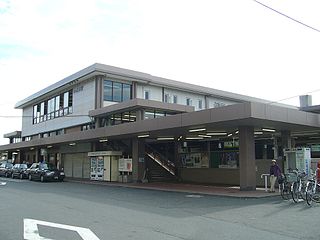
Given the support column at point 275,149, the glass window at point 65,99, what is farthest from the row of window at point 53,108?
the support column at point 275,149

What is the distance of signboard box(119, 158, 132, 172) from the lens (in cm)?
3000

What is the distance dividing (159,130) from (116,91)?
12949 millimetres

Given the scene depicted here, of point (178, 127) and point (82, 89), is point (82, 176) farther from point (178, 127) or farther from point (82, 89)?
point (178, 127)

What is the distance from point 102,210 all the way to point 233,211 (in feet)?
15.3

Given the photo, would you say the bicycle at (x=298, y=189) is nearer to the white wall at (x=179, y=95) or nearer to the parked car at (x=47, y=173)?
the white wall at (x=179, y=95)

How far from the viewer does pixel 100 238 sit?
349 inches

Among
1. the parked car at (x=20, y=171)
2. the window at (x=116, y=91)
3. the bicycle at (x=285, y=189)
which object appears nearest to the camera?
the bicycle at (x=285, y=189)

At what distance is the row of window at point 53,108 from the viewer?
40.8 metres

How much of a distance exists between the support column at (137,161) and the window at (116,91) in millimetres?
7428

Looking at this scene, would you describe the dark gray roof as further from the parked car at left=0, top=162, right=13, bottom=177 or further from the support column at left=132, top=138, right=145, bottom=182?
the parked car at left=0, top=162, right=13, bottom=177

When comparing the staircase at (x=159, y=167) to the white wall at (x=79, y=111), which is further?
the white wall at (x=79, y=111)

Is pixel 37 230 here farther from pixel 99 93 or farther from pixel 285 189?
pixel 99 93

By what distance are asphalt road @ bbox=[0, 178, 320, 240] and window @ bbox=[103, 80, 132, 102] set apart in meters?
19.9

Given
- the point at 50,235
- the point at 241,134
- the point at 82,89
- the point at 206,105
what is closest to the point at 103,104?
the point at 82,89
